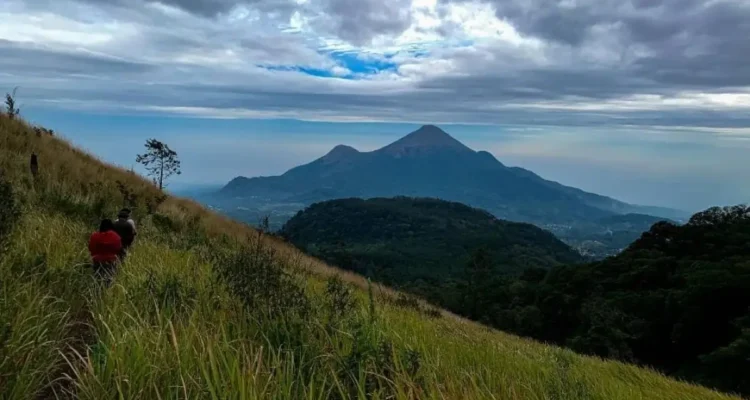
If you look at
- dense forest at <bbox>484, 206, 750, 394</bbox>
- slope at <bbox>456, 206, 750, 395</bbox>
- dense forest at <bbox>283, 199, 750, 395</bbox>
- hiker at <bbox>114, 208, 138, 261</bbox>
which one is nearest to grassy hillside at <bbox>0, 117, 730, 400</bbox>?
hiker at <bbox>114, 208, 138, 261</bbox>

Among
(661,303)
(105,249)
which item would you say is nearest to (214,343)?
(105,249)

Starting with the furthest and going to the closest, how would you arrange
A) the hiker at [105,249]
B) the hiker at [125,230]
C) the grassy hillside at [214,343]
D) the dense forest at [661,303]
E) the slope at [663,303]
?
the dense forest at [661,303], the slope at [663,303], the hiker at [125,230], the hiker at [105,249], the grassy hillside at [214,343]

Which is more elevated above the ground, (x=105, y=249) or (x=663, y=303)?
(x=105, y=249)

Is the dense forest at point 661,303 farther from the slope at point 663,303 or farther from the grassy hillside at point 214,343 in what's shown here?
the grassy hillside at point 214,343

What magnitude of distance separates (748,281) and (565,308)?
15690 millimetres

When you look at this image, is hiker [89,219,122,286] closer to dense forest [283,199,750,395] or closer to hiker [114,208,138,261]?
hiker [114,208,138,261]

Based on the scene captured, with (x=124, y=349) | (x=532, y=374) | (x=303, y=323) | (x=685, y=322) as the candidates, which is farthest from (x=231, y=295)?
(x=685, y=322)

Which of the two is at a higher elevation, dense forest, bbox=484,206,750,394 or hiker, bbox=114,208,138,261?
hiker, bbox=114,208,138,261

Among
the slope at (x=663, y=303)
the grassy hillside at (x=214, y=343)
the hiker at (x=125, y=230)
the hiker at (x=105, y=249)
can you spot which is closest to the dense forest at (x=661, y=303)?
the slope at (x=663, y=303)

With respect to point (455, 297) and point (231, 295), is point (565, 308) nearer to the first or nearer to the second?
point (455, 297)

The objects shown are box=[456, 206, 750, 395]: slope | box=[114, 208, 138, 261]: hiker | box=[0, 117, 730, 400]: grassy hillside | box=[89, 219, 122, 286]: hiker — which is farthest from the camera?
box=[456, 206, 750, 395]: slope

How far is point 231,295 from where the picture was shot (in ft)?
15.7

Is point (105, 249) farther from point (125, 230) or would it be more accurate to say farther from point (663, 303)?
point (663, 303)

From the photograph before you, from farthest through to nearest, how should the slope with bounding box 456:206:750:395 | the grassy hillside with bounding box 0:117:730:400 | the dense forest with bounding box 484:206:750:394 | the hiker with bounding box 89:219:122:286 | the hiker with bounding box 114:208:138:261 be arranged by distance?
the dense forest with bounding box 484:206:750:394 < the slope with bounding box 456:206:750:395 < the hiker with bounding box 114:208:138:261 < the hiker with bounding box 89:219:122:286 < the grassy hillside with bounding box 0:117:730:400
